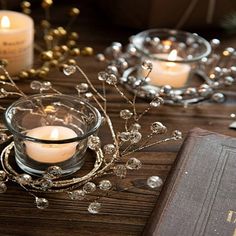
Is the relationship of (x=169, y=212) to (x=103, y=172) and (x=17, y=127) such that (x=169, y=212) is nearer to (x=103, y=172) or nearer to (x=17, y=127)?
(x=103, y=172)

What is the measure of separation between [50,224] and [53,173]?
0.18ft

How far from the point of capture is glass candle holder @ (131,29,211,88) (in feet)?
2.88

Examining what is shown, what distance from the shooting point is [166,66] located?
878 mm

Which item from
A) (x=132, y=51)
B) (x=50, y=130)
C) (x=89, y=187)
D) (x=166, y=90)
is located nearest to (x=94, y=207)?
(x=89, y=187)

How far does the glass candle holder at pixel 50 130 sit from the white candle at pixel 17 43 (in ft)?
0.56

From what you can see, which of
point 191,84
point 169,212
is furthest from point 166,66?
point 169,212

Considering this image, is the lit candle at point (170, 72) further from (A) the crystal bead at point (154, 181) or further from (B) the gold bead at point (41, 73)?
(A) the crystal bead at point (154, 181)

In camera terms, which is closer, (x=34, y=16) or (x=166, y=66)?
(x=166, y=66)

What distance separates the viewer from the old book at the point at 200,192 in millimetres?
582

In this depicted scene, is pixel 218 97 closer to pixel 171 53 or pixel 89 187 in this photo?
pixel 171 53

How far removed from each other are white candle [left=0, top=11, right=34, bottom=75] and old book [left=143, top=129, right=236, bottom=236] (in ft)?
1.01

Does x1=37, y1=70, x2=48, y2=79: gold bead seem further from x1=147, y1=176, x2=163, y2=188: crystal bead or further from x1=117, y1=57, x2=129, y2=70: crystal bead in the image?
x1=147, y1=176, x2=163, y2=188: crystal bead

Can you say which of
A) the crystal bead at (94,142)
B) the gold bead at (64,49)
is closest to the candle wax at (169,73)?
the gold bead at (64,49)

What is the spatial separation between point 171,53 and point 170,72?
0.10ft
